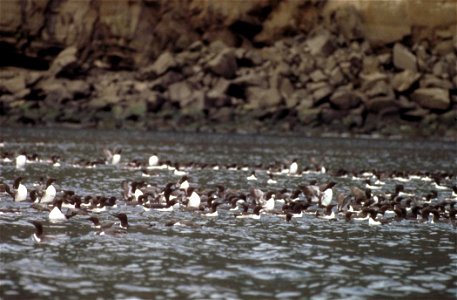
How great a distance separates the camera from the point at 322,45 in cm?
9769

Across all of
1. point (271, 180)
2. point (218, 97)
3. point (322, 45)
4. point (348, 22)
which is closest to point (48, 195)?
point (271, 180)

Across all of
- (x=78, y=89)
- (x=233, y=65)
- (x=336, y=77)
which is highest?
(x=233, y=65)

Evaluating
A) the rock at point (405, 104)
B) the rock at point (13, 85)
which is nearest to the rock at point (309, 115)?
the rock at point (405, 104)

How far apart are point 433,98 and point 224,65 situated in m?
19.4

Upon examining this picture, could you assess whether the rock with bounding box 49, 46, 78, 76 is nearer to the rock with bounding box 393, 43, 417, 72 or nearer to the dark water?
the rock with bounding box 393, 43, 417, 72

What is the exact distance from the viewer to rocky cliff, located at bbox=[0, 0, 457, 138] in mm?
92938

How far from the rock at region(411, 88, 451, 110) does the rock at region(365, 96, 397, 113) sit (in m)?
2.60

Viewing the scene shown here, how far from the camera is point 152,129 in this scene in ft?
311

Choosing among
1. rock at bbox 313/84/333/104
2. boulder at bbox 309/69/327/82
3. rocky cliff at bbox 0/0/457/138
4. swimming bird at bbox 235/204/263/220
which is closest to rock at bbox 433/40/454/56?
rocky cliff at bbox 0/0/457/138

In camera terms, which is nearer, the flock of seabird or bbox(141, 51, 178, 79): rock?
the flock of seabird

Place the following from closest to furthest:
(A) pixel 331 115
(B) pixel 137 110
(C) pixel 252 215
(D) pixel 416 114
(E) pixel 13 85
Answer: (C) pixel 252 215
(D) pixel 416 114
(A) pixel 331 115
(B) pixel 137 110
(E) pixel 13 85

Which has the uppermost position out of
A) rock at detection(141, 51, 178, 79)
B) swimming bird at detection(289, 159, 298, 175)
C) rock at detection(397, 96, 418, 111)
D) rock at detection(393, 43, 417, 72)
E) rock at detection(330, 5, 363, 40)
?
rock at detection(330, 5, 363, 40)

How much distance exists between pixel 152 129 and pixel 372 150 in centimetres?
2699

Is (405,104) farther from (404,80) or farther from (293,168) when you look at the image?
(293,168)
